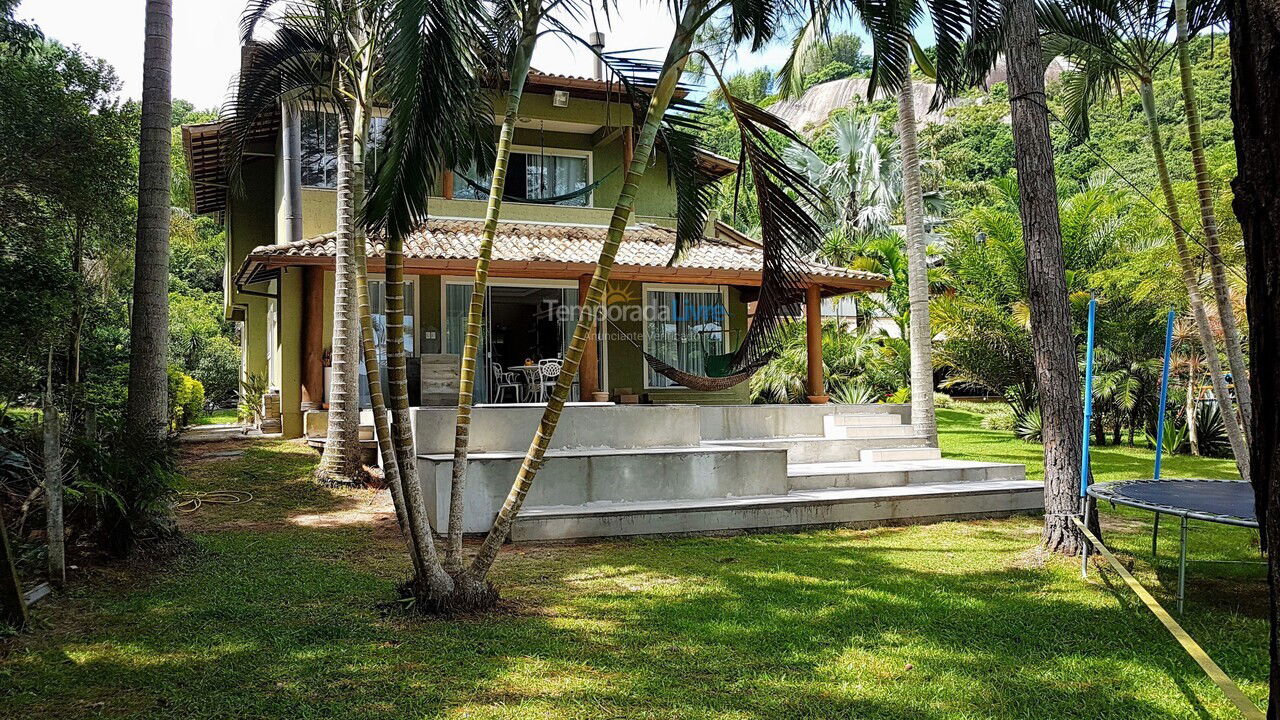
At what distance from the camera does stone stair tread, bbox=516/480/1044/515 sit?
749 centimetres

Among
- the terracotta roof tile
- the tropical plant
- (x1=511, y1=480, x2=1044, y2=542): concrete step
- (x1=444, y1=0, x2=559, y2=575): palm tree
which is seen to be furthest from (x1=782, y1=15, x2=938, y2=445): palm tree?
the tropical plant

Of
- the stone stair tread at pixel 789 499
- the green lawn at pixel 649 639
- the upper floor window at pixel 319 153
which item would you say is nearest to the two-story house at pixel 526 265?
the upper floor window at pixel 319 153

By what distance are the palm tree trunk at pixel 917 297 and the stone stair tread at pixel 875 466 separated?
803 millimetres

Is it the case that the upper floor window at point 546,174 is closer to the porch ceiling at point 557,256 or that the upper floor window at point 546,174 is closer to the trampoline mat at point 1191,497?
the porch ceiling at point 557,256

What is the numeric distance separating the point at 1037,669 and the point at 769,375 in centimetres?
1494

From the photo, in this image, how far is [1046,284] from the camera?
6.20m

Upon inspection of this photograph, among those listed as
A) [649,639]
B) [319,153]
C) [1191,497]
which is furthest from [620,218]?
[319,153]

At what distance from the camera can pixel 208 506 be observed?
838 cm

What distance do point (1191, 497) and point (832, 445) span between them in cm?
536

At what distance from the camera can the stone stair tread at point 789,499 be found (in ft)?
24.6

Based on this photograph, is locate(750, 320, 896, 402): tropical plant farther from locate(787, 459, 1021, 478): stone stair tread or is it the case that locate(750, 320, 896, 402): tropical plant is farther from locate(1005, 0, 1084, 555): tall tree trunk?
locate(1005, 0, 1084, 555): tall tree trunk

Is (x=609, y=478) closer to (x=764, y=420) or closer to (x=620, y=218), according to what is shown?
(x=620, y=218)

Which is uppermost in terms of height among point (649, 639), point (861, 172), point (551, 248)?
point (861, 172)

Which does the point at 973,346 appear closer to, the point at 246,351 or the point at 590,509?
the point at 590,509
